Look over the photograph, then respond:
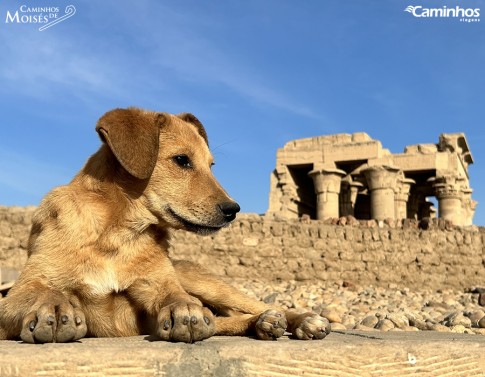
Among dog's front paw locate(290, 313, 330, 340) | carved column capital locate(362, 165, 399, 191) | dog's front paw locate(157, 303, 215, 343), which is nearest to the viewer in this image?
dog's front paw locate(157, 303, 215, 343)

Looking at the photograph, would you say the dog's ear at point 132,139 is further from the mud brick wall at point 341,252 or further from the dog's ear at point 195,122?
the mud brick wall at point 341,252

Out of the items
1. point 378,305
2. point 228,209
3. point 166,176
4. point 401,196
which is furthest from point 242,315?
point 401,196

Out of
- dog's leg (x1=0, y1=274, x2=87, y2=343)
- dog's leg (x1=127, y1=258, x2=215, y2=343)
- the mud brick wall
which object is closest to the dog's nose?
dog's leg (x1=127, y1=258, x2=215, y2=343)

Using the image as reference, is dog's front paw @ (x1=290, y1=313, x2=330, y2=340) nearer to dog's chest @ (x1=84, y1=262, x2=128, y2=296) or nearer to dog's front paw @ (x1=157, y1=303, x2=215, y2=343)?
dog's front paw @ (x1=157, y1=303, x2=215, y2=343)

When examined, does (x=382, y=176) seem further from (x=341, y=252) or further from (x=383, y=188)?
(x=341, y=252)

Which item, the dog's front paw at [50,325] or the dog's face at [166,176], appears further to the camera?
the dog's face at [166,176]

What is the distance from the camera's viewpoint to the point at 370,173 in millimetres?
26172

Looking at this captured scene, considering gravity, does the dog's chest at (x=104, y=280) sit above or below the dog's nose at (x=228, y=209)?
below

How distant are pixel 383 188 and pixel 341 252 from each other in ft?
36.0

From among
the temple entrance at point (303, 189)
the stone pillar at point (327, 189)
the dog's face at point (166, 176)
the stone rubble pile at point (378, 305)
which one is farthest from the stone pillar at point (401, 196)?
the dog's face at point (166, 176)

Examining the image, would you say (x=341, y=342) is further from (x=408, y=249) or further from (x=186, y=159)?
(x=408, y=249)

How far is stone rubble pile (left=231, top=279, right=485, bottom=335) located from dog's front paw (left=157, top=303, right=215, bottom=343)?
384 cm

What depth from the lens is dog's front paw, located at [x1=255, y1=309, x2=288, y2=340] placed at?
3012mm

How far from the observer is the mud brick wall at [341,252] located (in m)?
15.0
